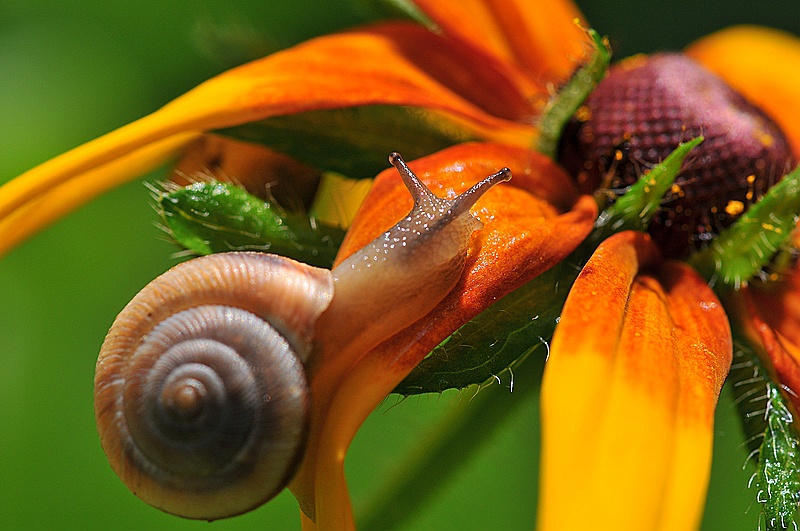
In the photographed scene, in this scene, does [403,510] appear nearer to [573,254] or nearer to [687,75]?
[573,254]

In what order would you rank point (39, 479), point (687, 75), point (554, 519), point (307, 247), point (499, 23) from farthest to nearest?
1. point (39, 479)
2. point (499, 23)
3. point (687, 75)
4. point (307, 247)
5. point (554, 519)

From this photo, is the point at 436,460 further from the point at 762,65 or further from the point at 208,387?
the point at 762,65

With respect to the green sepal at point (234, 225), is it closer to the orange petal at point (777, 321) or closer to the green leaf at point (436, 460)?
the green leaf at point (436, 460)

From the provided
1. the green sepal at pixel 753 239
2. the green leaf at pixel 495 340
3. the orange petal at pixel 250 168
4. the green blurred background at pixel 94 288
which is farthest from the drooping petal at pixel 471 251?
the green blurred background at pixel 94 288

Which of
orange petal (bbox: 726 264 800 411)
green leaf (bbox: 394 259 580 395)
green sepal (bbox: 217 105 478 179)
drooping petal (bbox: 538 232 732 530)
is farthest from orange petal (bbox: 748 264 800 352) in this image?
green sepal (bbox: 217 105 478 179)

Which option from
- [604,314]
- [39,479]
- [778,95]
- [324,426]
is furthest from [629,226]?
[39,479]

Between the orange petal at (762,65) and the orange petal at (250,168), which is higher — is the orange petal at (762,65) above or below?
below

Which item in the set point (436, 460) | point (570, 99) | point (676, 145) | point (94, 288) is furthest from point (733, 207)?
point (94, 288)
